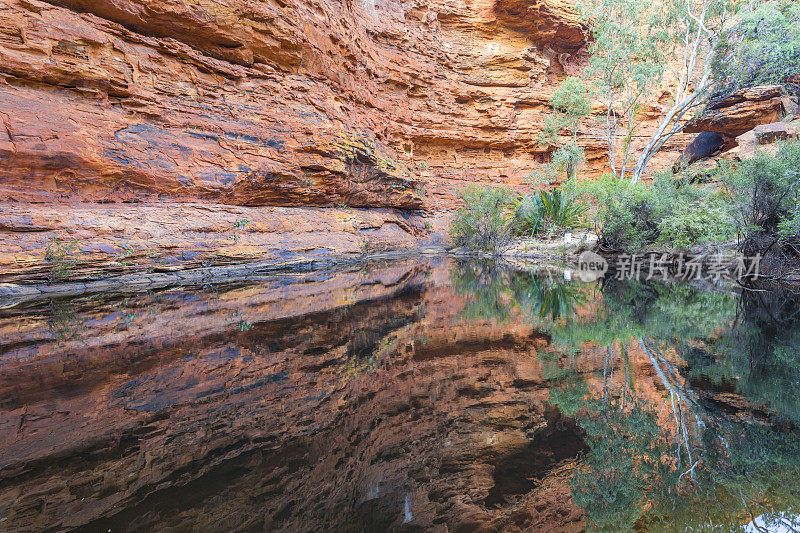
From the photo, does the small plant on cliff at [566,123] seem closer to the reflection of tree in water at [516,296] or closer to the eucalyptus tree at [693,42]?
the eucalyptus tree at [693,42]

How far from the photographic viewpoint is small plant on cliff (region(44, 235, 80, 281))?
7.84 m

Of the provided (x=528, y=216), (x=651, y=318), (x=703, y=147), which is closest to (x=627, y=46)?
(x=528, y=216)

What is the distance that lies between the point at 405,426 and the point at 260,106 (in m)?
15.0

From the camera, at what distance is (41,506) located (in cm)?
139

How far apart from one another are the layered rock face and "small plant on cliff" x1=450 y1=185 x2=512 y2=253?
3641 mm

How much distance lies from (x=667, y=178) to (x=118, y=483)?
1647 centimetres

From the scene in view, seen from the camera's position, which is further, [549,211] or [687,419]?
[549,211]

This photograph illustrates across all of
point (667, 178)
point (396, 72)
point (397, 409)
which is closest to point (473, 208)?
point (667, 178)

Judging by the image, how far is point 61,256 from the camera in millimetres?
7984

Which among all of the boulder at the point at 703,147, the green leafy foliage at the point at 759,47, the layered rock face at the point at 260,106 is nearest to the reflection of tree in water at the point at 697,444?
the layered rock face at the point at 260,106

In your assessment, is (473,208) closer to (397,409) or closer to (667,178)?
(667,178)

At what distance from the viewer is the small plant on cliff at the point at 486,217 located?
55.9 ft

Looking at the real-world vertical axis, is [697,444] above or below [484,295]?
above

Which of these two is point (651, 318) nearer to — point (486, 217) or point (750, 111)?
point (486, 217)
